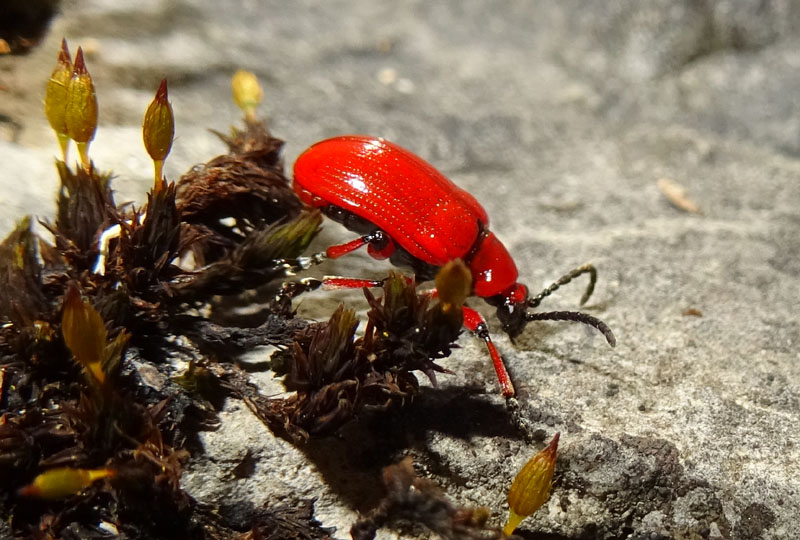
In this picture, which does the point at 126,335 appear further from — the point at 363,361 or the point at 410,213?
the point at 410,213

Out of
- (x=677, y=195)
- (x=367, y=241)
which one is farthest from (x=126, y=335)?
(x=677, y=195)

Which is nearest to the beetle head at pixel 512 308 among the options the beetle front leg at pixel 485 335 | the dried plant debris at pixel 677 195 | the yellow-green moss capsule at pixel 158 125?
the beetle front leg at pixel 485 335

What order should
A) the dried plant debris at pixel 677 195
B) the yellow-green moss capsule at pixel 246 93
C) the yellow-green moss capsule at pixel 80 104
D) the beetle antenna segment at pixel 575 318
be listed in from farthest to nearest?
the dried plant debris at pixel 677 195, the yellow-green moss capsule at pixel 246 93, the beetle antenna segment at pixel 575 318, the yellow-green moss capsule at pixel 80 104

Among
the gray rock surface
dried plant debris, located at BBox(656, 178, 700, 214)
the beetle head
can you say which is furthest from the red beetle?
dried plant debris, located at BBox(656, 178, 700, 214)

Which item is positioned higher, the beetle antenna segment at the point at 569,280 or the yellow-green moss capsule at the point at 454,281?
the yellow-green moss capsule at the point at 454,281

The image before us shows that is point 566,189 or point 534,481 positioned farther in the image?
point 566,189

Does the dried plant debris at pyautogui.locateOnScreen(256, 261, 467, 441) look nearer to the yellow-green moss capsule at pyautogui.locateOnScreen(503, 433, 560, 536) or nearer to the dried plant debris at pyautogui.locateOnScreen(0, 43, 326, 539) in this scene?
the dried plant debris at pyautogui.locateOnScreen(0, 43, 326, 539)

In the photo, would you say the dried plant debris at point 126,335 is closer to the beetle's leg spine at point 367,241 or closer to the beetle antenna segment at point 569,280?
the beetle's leg spine at point 367,241
